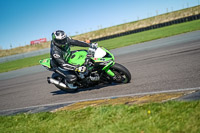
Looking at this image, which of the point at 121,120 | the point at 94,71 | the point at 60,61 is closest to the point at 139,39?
the point at 94,71

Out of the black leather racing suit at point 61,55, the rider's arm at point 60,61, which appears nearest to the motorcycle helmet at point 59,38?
the black leather racing suit at point 61,55

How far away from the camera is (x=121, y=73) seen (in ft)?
22.3

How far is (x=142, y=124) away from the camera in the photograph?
3443 mm

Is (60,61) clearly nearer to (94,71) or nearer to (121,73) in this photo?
(94,71)

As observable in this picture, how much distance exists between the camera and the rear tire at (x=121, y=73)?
661cm

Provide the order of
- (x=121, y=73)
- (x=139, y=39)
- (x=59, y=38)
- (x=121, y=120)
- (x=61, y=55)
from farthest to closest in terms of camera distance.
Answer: (x=139, y=39), (x=61, y=55), (x=59, y=38), (x=121, y=73), (x=121, y=120)

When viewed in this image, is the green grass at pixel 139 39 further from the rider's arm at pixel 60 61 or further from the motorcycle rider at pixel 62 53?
the rider's arm at pixel 60 61

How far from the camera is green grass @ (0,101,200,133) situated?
3242 mm

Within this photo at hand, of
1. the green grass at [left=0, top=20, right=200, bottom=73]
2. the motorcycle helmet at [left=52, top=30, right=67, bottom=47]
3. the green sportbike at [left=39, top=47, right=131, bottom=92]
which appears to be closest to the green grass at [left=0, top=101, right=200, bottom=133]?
the green sportbike at [left=39, top=47, right=131, bottom=92]

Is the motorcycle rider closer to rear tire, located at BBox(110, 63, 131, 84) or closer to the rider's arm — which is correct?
the rider's arm

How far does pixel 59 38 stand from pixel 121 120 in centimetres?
394

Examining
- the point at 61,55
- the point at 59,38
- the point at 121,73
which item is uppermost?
the point at 59,38

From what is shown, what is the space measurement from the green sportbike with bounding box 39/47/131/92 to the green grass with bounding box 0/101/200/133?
2063 mm

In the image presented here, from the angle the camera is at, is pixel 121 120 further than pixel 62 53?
No
